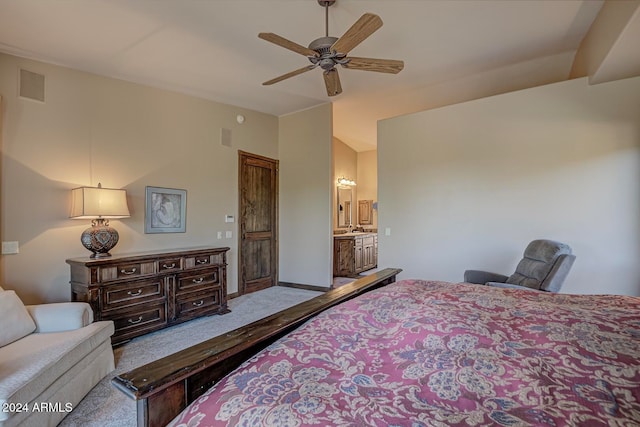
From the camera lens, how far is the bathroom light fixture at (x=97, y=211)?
9.89 ft

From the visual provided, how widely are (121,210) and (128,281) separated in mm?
Answer: 790

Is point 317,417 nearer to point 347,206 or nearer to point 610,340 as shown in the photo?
point 610,340

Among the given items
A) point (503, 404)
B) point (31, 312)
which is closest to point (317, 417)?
point (503, 404)

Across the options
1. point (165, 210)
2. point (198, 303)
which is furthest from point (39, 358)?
point (165, 210)

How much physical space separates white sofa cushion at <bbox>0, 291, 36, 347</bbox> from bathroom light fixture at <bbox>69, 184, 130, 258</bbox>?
0.96m

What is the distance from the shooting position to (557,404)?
0.80m

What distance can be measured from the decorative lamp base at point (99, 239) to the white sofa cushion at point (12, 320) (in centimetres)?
94

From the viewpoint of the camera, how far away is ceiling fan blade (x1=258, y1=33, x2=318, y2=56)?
2.29 meters

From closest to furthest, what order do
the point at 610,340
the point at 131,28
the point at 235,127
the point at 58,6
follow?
the point at 610,340, the point at 58,6, the point at 131,28, the point at 235,127

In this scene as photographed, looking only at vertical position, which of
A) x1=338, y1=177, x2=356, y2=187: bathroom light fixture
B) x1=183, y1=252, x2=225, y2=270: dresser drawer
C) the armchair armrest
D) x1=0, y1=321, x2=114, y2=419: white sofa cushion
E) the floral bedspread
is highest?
x1=338, y1=177, x2=356, y2=187: bathroom light fixture

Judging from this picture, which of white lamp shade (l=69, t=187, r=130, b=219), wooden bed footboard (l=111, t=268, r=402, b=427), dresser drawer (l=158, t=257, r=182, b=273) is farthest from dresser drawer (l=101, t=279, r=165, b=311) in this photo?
wooden bed footboard (l=111, t=268, r=402, b=427)

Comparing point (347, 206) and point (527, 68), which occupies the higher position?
point (527, 68)

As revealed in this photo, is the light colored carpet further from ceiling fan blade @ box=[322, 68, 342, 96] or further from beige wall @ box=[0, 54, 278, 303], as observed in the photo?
ceiling fan blade @ box=[322, 68, 342, 96]

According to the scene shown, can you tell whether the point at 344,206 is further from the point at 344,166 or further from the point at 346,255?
the point at 346,255
